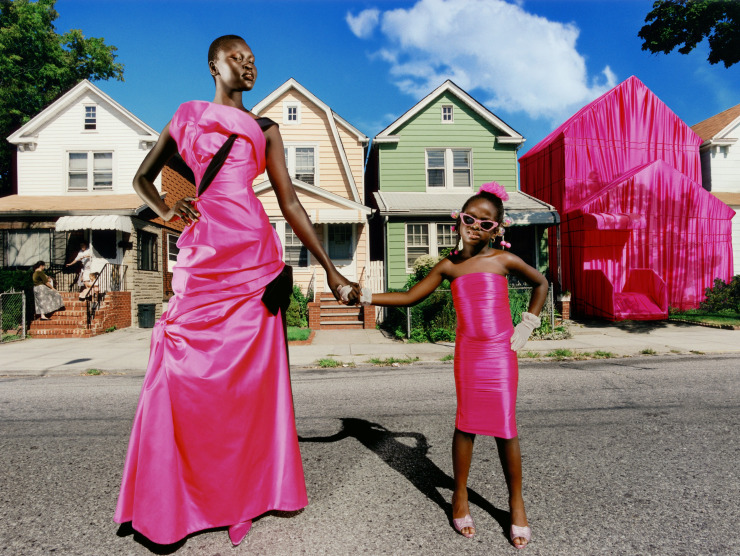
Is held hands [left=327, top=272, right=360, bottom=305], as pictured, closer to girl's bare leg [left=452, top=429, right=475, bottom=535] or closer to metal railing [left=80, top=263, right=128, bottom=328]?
girl's bare leg [left=452, top=429, right=475, bottom=535]

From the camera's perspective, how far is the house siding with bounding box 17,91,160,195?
18234 mm

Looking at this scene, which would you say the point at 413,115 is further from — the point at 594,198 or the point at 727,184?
the point at 727,184

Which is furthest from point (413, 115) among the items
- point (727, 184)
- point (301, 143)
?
point (727, 184)

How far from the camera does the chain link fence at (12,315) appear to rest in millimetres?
13258

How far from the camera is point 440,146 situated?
1878 centimetres

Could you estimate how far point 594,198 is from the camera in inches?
631

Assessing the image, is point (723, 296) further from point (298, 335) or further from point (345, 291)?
point (345, 291)

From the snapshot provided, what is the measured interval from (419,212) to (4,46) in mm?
25221

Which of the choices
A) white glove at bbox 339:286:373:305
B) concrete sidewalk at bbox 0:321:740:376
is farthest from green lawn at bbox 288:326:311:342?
white glove at bbox 339:286:373:305

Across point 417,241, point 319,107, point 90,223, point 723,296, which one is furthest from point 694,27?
point 90,223

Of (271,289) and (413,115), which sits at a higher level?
(413,115)

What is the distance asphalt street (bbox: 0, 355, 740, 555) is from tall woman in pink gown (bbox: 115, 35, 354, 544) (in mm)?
241

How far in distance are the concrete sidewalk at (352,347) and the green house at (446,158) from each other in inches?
227

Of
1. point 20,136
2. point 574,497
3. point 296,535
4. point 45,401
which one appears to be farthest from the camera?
point 20,136
